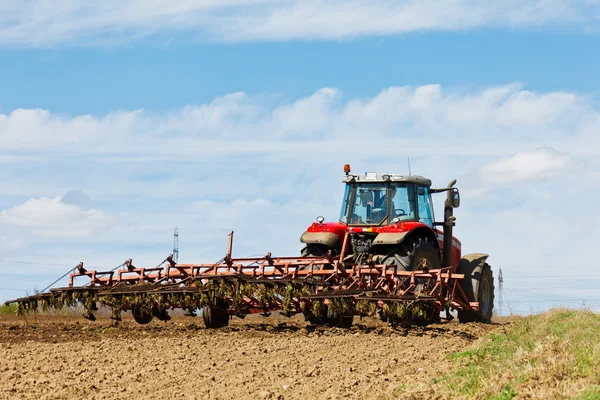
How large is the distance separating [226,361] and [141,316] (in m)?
4.22

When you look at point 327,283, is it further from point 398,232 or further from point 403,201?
point 403,201

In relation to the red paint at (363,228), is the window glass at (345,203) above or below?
above

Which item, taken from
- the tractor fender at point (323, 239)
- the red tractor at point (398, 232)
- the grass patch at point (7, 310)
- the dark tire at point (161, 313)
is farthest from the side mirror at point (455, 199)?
the grass patch at point (7, 310)

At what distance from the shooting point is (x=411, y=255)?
13062mm

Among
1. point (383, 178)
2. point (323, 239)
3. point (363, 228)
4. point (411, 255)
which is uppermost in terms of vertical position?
point (383, 178)

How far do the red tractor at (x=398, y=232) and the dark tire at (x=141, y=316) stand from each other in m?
2.67

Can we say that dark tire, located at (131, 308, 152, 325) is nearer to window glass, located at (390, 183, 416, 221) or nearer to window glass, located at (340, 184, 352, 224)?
window glass, located at (340, 184, 352, 224)

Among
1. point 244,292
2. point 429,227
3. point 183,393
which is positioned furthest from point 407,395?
point 429,227

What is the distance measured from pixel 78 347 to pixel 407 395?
4.83 metres

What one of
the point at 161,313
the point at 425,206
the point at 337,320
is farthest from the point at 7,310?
the point at 425,206

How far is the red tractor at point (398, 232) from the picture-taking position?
13.1 metres

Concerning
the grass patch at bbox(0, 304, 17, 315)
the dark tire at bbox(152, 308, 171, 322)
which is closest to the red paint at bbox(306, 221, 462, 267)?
the dark tire at bbox(152, 308, 171, 322)

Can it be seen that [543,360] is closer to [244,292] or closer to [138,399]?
[138,399]

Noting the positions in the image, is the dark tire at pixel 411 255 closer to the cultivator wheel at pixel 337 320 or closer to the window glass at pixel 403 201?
the window glass at pixel 403 201
